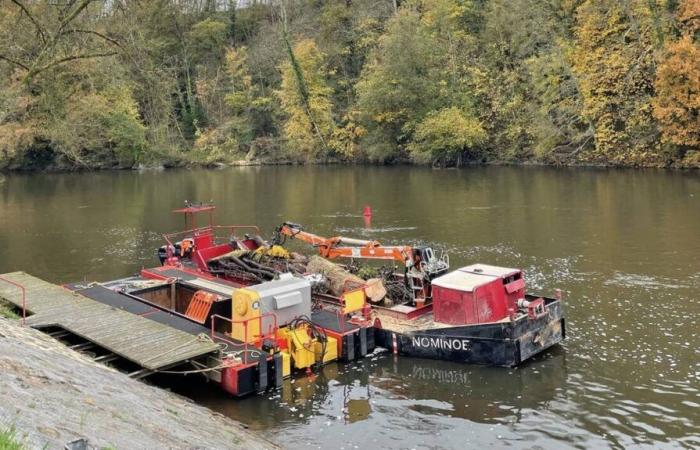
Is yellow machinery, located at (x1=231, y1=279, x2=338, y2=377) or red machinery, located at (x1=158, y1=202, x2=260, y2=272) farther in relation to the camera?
red machinery, located at (x1=158, y1=202, x2=260, y2=272)

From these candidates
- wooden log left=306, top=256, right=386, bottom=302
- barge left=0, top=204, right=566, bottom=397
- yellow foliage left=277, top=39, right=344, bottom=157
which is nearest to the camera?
barge left=0, top=204, right=566, bottom=397

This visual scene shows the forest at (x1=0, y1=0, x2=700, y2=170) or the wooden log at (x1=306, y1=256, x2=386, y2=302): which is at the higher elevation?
the forest at (x1=0, y1=0, x2=700, y2=170)

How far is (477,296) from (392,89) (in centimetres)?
5252

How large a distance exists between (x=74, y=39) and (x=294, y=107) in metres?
54.1

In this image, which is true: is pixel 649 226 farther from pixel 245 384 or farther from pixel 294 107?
pixel 294 107

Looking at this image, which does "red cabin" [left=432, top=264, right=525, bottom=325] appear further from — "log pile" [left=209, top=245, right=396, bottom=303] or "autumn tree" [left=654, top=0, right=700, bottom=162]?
"autumn tree" [left=654, top=0, right=700, bottom=162]

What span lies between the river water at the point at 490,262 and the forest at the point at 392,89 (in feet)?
16.1

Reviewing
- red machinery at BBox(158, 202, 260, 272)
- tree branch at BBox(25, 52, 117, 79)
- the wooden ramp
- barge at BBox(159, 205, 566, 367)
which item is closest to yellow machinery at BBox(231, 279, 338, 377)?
barge at BBox(159, 205, 566, 367)

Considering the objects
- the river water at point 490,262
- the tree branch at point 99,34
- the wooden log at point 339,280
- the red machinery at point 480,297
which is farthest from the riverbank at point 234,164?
the red machinery at point 480,297

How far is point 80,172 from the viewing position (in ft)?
239

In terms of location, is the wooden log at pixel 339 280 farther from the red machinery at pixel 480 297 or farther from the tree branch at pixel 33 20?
the tree branch at pixel 33 20

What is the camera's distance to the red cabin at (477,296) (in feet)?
48.9

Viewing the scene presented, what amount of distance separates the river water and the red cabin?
123 cm

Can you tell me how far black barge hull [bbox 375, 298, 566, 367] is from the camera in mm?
14469
